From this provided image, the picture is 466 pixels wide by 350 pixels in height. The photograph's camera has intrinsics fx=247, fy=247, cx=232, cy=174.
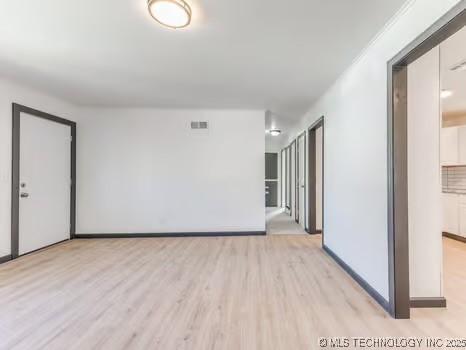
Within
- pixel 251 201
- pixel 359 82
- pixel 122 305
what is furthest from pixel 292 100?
pixel 122 305

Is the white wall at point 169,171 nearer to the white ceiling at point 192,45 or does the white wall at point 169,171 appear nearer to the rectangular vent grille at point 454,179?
the white ceiling at point 192,45

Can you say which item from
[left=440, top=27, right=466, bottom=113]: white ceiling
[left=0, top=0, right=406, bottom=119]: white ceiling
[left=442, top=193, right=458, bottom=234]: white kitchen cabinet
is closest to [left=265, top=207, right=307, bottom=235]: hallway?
[left=442, top=193, right=458, bottom=234]: white kitchen cabinet

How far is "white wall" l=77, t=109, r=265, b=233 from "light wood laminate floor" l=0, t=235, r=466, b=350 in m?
1.13

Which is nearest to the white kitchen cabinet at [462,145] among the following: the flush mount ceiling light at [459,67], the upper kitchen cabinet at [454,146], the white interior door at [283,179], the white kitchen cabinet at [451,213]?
the upper kitchen cabinet at [454,146]

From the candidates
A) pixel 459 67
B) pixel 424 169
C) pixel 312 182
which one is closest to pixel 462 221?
pixel 312 182

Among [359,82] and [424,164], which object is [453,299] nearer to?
[424,164]

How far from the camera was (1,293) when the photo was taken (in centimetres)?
249

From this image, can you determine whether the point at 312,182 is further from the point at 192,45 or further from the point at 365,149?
the point at 192,45

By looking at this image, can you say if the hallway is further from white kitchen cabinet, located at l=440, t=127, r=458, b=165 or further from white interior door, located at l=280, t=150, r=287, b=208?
white kitchen cabinet, located at l=440, t=127, r=458, b=165

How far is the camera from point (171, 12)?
187 cm

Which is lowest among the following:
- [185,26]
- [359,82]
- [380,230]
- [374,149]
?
[380,230]

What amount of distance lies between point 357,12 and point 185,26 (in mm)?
1386

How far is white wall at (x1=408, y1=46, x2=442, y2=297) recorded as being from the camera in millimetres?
2133

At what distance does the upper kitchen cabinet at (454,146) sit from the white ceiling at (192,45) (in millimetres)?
3040
